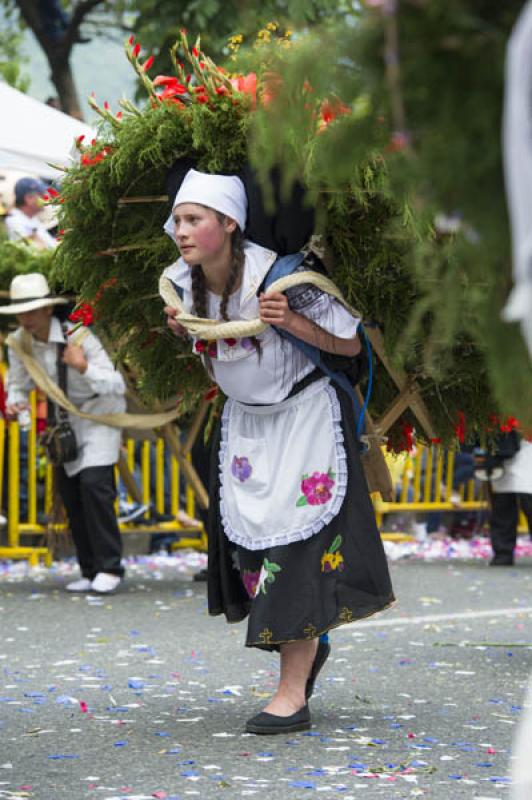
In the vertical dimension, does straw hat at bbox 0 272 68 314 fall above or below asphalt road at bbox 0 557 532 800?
above

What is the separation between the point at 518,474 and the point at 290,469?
6.04m

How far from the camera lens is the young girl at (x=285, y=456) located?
4.95 m

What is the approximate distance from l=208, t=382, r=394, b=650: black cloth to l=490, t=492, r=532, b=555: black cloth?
20.6 ft

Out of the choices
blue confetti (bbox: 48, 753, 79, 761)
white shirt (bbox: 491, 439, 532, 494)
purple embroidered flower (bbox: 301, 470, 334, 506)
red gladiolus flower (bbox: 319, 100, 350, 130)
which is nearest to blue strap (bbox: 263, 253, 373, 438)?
purple embroidered flower (bbox: 301, 470, 334, 506)

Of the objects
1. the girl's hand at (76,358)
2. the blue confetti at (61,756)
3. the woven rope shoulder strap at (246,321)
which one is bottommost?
the blue confetti at (61,756)

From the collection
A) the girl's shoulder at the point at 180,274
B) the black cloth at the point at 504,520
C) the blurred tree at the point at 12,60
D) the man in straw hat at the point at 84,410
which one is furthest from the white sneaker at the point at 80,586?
the blurred tree at the point at 12,60

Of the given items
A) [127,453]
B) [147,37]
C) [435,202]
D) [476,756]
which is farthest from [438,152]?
[147,37]

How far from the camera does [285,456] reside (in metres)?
5.03

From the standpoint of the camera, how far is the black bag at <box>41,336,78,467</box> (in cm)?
897

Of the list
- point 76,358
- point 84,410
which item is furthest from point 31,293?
point 84,410

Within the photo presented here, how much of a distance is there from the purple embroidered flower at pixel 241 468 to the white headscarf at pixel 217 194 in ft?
2.47

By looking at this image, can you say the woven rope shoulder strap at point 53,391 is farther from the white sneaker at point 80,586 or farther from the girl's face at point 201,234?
the girl's face at point 201,234

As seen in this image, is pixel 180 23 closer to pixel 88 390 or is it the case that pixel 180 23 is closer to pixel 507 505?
pixel 507 505

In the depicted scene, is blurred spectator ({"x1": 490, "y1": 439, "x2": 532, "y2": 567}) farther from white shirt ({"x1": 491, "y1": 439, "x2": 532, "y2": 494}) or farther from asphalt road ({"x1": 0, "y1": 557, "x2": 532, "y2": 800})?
asphalt road ({"x1": 0, "y1": 557, "x2": 532, "y2": 800})
